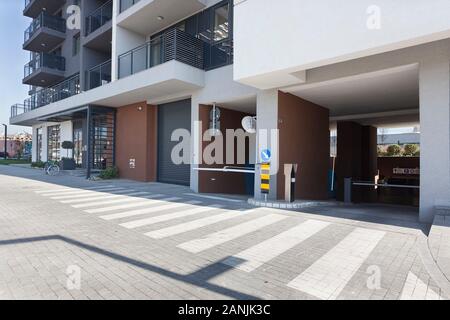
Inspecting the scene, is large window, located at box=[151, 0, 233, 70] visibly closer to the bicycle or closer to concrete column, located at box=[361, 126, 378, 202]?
the bicycle

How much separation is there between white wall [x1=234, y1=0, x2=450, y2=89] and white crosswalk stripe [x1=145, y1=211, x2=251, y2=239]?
3942mm

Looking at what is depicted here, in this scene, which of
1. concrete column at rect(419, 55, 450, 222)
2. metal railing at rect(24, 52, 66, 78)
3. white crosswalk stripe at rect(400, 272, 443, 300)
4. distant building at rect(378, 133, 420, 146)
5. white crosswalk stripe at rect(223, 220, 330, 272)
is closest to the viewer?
white crosswalk stripe at rect(400, 272, 443, 300)

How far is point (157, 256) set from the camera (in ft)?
14.1

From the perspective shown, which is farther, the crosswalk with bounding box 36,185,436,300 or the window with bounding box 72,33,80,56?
the window with bounding box 72,33,80,56

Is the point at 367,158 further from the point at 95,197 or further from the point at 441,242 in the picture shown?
the point at 95,197

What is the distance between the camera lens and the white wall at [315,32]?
5.60m

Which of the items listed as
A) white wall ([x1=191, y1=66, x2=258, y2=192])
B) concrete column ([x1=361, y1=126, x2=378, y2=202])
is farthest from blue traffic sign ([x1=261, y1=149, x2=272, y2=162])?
concrete column ([x1=361, y1=126, x2=378, y2=202])

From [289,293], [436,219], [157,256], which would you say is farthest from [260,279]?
[436,219]

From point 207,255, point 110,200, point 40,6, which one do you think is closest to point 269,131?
point 110,200

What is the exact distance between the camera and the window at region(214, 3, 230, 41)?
11883 millimetres

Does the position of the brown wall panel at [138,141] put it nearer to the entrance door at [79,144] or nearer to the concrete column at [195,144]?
the concrete column at [195,144]

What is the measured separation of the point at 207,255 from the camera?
439 cm

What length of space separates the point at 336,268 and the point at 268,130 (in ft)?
20.7
